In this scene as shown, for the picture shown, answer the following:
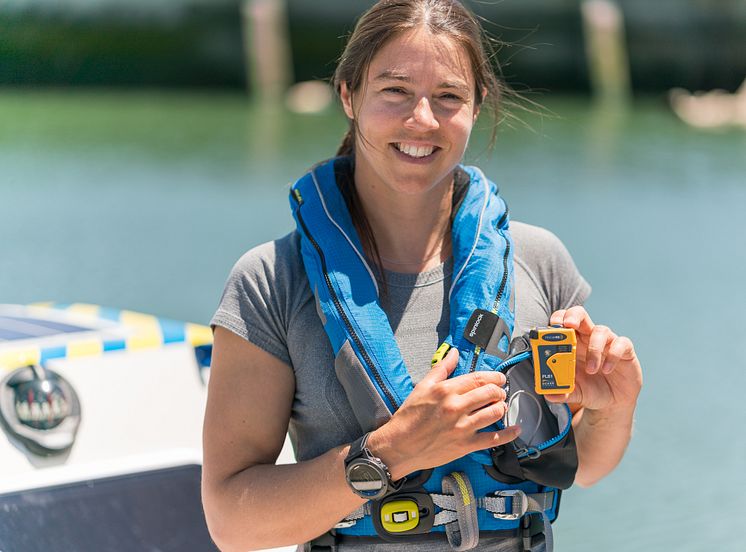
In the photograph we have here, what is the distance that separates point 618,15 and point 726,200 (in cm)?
1173

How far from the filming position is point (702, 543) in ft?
15.0

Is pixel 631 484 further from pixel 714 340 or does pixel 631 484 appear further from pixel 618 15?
pixel 618 15

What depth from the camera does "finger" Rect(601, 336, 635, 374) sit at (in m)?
1.72

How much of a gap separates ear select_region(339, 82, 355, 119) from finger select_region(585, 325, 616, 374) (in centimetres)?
55

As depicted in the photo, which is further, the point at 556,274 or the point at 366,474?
the point at 556,274

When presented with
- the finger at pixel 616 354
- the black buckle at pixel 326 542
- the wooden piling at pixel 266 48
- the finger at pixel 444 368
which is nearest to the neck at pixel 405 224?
the finger at pixel 444 368

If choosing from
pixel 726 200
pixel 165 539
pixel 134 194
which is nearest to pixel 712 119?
pixel 726 200

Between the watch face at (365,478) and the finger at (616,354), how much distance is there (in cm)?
42

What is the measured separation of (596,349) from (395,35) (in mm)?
590

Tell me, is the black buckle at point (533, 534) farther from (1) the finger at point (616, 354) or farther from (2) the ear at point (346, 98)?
(2) the ear at point (346, 98)

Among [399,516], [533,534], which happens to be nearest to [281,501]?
[399,516]

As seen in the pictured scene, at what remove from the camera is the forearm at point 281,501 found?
1617 millimetres

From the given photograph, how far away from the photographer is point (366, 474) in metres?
1.58

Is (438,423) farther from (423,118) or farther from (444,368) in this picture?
(423,118)
